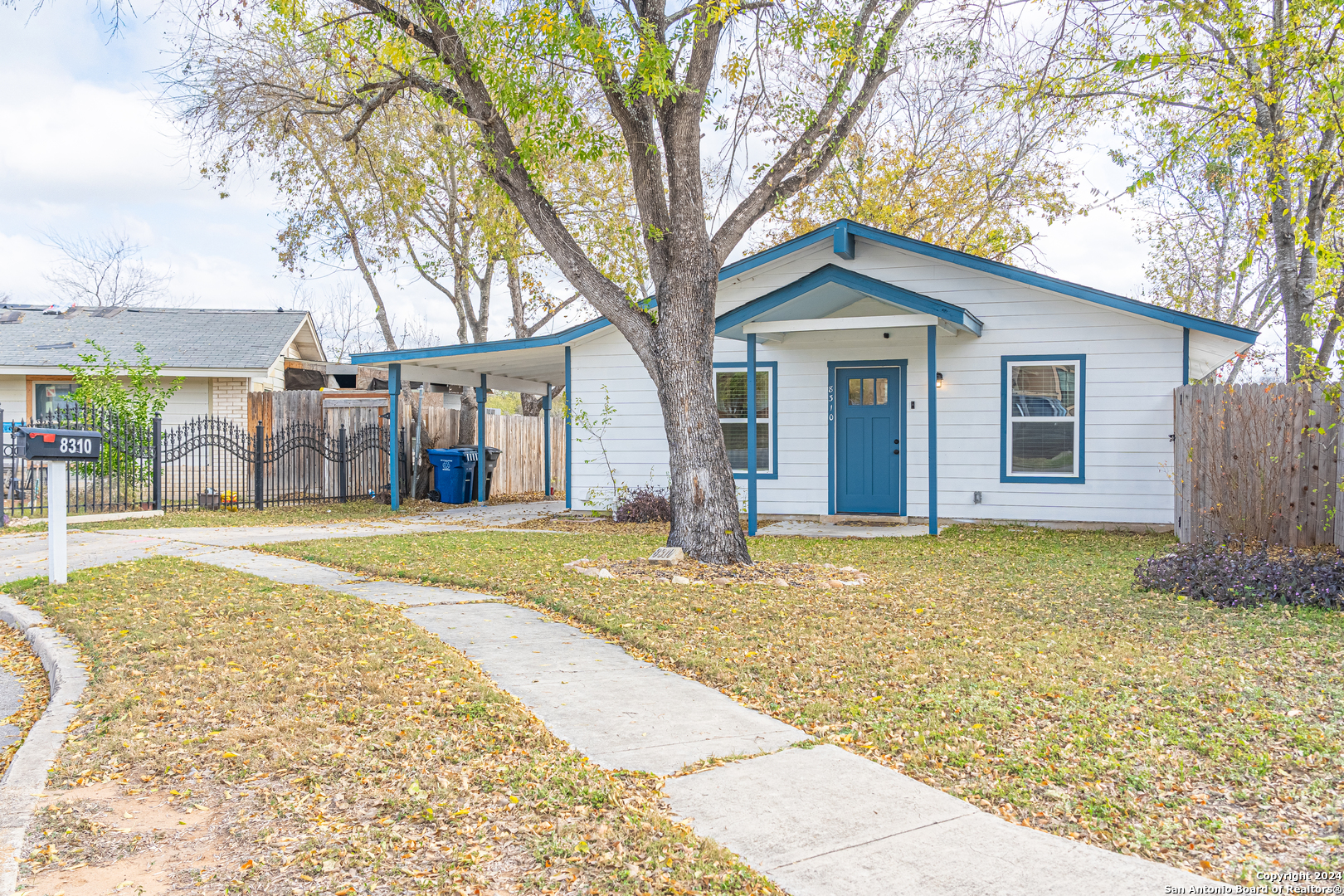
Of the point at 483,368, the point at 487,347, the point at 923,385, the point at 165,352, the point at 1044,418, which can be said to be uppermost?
the point at 165,352

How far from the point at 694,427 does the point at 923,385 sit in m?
5.55

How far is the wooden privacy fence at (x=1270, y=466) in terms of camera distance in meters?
8.52

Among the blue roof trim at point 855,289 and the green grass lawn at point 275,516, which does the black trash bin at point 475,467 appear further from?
the blue roof trim at point 855,289

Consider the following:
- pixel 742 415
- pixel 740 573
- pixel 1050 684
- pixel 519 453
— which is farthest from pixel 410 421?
pixel 1050 684

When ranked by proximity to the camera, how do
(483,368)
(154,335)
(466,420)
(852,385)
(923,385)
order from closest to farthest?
(923,385) → (852,385) → (483,368) → (466,420) → (154,335)

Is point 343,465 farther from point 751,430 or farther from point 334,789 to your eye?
point 334,789

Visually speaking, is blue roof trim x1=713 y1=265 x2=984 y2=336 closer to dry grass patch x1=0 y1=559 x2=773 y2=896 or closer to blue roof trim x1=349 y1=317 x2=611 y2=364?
blue roof trim x1=349 y1=317 x2=611 y2=364

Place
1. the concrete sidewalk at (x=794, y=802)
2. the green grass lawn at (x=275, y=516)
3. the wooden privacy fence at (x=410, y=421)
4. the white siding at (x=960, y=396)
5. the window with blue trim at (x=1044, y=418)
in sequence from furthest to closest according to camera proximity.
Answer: the wooden privacy fence at (x=410, y=421)
the green grass lawn at (x=275, y=516)
the window with blue trim at (x=1044, y=418)
the white siding at (x=960, y=396)
the concrete sidewalk at (x=794, y=802)

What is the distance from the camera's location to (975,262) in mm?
11922

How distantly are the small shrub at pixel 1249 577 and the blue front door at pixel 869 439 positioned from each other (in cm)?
505

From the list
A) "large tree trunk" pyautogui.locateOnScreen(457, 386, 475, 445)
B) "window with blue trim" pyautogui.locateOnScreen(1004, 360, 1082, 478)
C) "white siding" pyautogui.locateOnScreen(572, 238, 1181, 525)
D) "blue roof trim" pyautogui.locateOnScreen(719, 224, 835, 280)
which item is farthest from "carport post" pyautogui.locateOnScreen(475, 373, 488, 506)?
"window with blue trim" pyautogui.locateOnScreen(1004, 360, 1082, 478)

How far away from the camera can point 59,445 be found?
278 inches

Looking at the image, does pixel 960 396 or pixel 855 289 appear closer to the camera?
pixel 855 289

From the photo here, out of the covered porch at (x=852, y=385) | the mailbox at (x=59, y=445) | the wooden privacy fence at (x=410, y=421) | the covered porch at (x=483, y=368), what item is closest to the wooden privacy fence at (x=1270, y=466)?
the covered porch at (x=852, y=385)
